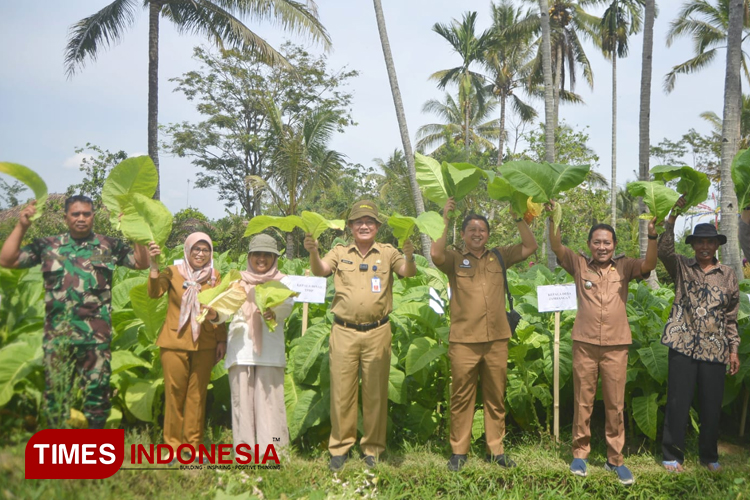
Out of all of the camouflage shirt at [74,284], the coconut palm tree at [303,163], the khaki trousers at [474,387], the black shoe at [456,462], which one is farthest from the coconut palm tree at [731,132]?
the coconut palm tree at [303,163]

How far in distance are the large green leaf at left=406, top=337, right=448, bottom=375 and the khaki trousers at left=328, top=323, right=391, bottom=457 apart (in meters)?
0.27

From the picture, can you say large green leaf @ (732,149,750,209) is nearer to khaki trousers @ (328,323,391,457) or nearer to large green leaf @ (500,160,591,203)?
large green leaf @ (500,160,591,203)

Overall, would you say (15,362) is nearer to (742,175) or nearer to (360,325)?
(360,325)

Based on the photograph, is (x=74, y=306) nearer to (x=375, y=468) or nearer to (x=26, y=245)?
(x=26, y=245)

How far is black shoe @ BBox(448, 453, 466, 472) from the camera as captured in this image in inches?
148

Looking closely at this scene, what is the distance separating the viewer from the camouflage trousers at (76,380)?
9.30 feet

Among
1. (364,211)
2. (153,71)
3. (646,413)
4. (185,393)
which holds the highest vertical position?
(153,71)

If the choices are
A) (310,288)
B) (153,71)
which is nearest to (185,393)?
(310,288)

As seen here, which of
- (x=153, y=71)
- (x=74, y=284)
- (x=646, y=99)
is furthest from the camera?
(x=153, y=71)

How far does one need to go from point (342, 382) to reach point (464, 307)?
38.1 inches

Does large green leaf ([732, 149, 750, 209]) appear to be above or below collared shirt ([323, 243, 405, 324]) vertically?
above

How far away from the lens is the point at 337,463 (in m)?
3.74

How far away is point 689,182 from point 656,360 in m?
1.33

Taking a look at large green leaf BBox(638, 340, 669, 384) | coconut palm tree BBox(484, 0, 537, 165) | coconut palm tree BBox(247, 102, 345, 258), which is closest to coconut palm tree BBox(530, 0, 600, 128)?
coconut palm tree BBox(484, 0, 537, 165)
